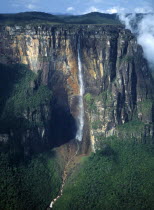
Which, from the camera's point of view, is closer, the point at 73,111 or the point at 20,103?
the point at 20,103

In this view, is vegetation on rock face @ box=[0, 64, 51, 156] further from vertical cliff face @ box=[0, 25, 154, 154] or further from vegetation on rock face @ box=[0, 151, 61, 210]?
vegetation on rock face @ box=[0, 151, 61, 210]

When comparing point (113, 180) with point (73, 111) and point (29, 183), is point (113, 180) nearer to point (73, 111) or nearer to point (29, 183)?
point (29, 183)

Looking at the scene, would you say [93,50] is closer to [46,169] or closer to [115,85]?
[115,85]

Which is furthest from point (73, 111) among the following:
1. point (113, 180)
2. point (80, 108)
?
point (113, 180)

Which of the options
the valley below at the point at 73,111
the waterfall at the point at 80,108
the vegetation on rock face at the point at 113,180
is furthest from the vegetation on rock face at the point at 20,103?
the vegetation on rock face at the point at 113,180

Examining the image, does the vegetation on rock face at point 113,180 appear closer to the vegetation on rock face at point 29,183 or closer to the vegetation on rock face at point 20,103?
the vegetation on rock face at point 29,183

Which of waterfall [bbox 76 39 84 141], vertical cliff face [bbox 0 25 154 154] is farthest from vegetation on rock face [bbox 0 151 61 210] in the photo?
waterfall [bbox 76 39 84 141]
